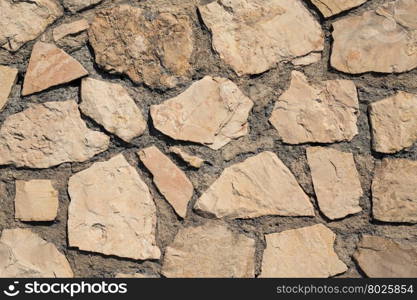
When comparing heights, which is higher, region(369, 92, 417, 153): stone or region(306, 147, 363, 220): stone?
region(369, 92, 417, 153): stone

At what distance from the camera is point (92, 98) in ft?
5.98

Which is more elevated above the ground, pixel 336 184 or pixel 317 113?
pixel 317 113

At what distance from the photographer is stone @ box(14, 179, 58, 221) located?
5.95 feet

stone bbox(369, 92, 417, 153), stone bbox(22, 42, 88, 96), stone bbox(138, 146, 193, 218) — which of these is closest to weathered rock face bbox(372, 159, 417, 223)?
stone bbox(369, 92, 417, 153)

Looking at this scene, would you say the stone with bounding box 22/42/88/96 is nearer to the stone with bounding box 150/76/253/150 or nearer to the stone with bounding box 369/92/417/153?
the stone with bounding box 150/76/253/150

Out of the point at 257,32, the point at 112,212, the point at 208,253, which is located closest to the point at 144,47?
the point at 257,32

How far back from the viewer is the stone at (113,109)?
1820 mm

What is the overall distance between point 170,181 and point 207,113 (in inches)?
7.0

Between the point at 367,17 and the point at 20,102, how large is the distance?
2.70ft

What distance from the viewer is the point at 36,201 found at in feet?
5.95

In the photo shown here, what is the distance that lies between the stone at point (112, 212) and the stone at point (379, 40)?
0.55 metres

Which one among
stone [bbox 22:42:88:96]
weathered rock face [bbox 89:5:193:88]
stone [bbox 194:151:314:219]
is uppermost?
weathered rock face [bbox 89:5:193:88]

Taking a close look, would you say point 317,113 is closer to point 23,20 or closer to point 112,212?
point 112,212

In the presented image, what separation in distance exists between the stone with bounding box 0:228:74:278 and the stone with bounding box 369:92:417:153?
773mm
